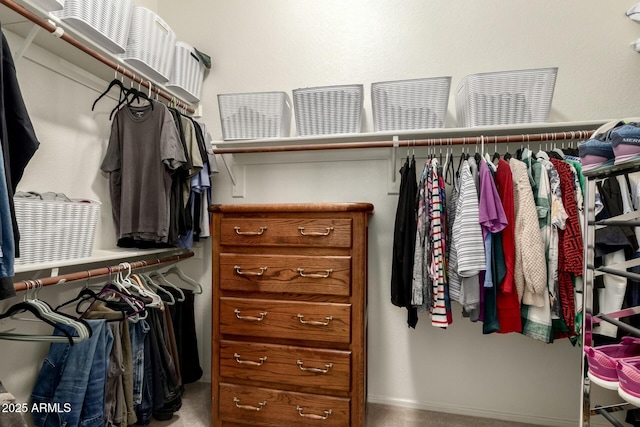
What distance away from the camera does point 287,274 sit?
5.37 ft

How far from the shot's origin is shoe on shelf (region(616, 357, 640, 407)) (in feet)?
2.76

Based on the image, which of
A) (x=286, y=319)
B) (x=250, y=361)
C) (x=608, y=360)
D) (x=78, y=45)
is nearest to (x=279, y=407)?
(x=250, y=361)

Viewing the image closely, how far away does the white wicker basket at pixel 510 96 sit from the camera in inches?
64.3

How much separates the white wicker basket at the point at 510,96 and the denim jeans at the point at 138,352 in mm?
1987

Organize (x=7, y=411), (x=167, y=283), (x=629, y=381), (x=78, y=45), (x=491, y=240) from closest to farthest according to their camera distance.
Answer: (x=629, y=381), (x=7, y=411), (x=78, y=45), (x=491, y=240), (x=167, y=283)

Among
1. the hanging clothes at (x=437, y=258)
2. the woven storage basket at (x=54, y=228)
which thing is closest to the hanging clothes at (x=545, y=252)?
the hanging clothes at (x=437, y=258)

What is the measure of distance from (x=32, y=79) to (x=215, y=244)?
113 cm

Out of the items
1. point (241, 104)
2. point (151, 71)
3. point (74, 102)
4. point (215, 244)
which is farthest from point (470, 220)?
point (74, 102)

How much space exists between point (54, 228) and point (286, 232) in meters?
0.97

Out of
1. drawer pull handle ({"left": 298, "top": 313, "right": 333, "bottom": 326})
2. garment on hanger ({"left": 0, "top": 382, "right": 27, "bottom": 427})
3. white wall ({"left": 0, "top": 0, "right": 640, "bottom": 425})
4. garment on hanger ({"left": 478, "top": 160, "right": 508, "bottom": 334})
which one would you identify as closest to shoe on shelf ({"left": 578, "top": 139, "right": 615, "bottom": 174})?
garment on hanger ({"left": 478, "top": 160, "right": 508, "bottom": 334})

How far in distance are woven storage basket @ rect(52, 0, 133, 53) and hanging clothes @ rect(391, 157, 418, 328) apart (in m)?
1.58

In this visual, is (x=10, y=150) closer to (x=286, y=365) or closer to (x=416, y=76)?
(x=286, y=365)

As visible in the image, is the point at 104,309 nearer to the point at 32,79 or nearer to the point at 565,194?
the point at 32,79

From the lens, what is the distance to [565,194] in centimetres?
152
